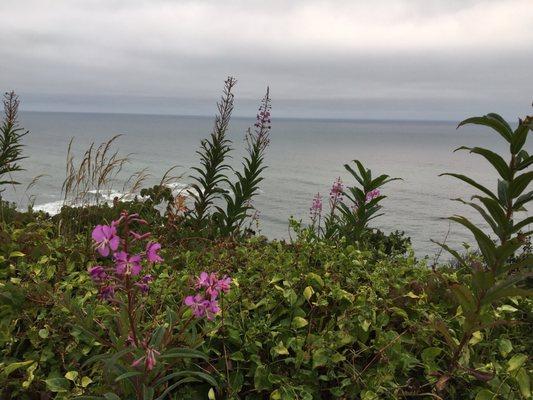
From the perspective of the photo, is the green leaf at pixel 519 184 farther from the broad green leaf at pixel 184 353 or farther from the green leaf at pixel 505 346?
the broad green leaf at pixel 184 353

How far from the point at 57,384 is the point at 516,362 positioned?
111 inches

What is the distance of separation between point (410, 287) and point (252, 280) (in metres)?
1.20

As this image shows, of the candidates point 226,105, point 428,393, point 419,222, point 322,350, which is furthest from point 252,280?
point 419,222

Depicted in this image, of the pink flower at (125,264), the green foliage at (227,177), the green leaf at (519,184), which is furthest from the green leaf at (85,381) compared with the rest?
the green foliage at (227,177)

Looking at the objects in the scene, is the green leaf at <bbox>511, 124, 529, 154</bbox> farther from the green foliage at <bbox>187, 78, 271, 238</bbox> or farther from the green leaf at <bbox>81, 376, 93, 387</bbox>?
the green foliage at <bbox>187, 78, 271, 238</bbox>

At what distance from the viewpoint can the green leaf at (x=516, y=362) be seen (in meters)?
2.86

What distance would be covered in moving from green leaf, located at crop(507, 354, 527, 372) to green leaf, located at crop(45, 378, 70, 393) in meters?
2.72

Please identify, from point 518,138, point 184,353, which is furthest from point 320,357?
point 518,138

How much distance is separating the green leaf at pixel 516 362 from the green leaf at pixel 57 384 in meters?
2.72

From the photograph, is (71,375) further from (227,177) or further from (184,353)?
(227,177)

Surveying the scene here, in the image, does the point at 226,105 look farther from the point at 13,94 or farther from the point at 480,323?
the point at 480,323

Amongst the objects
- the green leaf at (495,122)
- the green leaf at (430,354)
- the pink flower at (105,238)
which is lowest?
the green leaf at (430,354)

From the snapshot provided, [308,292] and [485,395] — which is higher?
[308,292]

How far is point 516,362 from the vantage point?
9.42 ft
